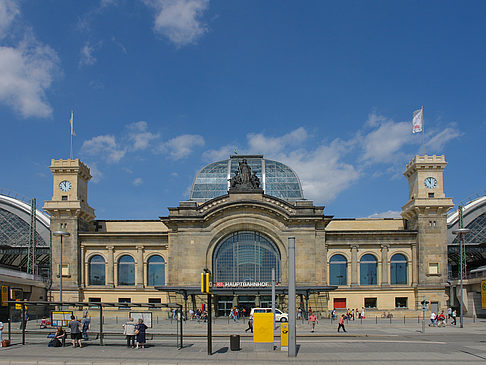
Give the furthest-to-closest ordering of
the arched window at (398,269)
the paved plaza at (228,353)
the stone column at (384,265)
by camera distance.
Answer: the arched window at (398,269) → the stone column at (384,265) → the paved plaza at (228,353)

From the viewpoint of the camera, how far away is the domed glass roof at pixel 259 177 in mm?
76125

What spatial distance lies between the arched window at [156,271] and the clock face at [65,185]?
14.8 meters

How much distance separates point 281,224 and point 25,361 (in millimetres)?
42902

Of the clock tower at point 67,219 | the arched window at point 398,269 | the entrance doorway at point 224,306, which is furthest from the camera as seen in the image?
the arched window at point 398,269

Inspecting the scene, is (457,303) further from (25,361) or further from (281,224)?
(25,361)

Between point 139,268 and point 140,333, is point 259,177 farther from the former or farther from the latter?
point 140,333

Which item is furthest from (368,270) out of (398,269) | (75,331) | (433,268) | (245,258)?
(75,331)

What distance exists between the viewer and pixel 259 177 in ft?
255

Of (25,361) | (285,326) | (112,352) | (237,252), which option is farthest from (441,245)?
(25,361)

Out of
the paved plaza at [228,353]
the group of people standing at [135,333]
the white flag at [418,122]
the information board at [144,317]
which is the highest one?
the white flag at [418,122]

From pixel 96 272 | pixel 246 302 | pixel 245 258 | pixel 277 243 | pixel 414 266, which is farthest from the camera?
pixel 96 272

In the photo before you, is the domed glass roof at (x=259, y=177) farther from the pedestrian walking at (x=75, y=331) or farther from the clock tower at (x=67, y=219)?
the pedestrian walking at (x=75, y=331)

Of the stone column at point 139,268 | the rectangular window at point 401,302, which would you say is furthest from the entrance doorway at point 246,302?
the rectangular window at point 401,302

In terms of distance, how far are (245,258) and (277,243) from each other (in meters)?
4.52
